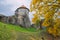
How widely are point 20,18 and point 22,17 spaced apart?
3.38 ft

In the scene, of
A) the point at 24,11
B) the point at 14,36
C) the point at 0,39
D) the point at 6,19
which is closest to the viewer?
the point at 0,39

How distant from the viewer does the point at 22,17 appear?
67.2 meters

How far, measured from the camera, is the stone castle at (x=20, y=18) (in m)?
61.9

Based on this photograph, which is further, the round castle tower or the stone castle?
the round castle tower

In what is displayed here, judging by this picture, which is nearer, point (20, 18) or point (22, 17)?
point (20, 18)

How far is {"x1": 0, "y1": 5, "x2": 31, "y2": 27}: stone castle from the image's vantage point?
61900mm

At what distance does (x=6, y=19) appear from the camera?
61312mm

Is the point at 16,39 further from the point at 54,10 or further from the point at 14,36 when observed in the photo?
the point at 54,10

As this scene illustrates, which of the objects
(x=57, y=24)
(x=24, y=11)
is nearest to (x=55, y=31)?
(x=57, y=24)

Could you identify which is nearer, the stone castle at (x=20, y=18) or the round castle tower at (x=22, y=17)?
the stone castle at (x=20, y=18)

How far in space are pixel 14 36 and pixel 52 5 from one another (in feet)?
47.5

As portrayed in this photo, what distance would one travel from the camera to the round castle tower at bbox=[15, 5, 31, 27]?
65156 millimetres

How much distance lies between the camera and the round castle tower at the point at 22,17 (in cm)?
6516

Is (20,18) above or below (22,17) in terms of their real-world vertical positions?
below
